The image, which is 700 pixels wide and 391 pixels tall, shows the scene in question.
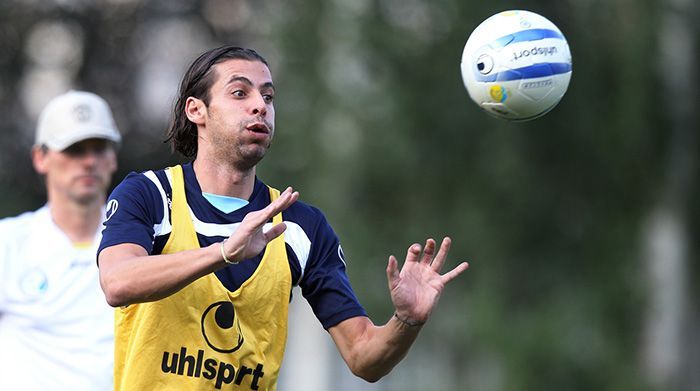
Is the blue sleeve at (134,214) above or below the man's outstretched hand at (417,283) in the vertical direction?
above

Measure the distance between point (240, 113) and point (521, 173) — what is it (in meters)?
11.4

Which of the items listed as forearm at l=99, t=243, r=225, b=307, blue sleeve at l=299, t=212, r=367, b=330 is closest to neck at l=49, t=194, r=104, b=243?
blue sleeve at l=299, t=212, r=367, b=330

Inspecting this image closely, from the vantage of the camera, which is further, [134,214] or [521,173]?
[521,173]

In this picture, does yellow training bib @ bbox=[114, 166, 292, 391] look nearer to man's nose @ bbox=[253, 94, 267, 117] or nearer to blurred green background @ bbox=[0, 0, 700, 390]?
man's nose @ bbox=[253, 94, 267, 117]

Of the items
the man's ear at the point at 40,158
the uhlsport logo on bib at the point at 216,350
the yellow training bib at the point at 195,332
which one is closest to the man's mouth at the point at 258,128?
the yellow training bib at the point at 195,332

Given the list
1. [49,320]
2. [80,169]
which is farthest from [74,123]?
[49,320]

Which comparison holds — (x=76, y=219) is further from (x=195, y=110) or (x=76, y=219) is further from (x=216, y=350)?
(x=216, y=350)

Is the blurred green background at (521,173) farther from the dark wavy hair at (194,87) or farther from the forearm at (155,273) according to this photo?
the forearm at (155,273)

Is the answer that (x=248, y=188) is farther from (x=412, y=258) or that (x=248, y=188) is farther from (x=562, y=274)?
(x=562, y=274)

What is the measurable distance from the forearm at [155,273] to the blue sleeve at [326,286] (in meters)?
0.92

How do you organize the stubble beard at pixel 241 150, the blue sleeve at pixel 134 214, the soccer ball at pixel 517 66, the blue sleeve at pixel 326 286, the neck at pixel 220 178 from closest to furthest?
the blue sleeve at pixel 134 214
the stubble beard at pixel 241 150
the neck at pixel 220 178
the blue sleeve at pixel 326 286
the soccer ball at pixel 517 66

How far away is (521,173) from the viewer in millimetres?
16625

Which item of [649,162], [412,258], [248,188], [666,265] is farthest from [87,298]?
[666,265]

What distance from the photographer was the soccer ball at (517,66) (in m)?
6.21
